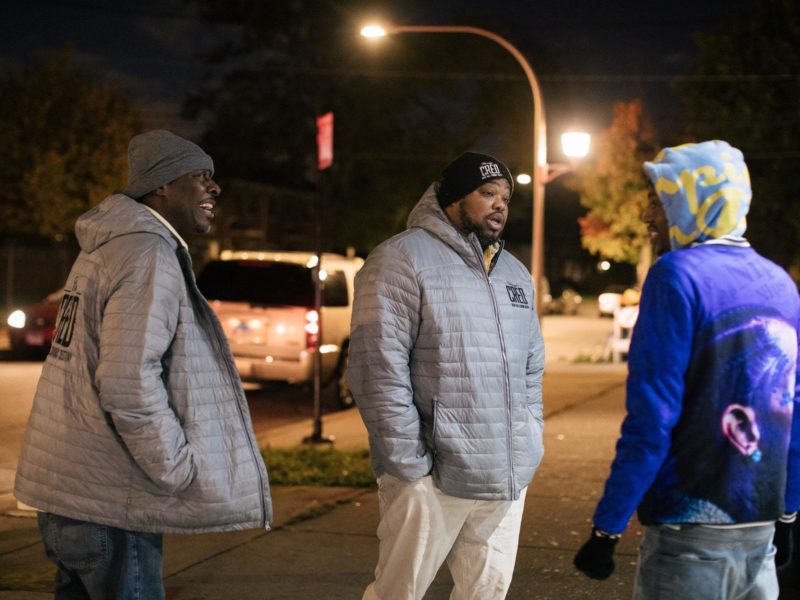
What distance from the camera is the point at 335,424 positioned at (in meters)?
12.2

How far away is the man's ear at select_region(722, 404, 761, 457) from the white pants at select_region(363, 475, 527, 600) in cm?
137

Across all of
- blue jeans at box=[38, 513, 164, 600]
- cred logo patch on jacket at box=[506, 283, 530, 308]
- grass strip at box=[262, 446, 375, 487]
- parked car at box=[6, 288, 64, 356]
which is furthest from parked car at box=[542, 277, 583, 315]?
blue jeans at box=[38, 513, 164, 600]

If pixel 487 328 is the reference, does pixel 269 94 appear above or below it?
above

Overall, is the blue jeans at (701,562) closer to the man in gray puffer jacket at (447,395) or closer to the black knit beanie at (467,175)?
the man in gray puffer jacket at (447,395)

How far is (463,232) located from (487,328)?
0.38 m

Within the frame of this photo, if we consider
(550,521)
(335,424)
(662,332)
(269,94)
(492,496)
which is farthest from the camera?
(269,94)

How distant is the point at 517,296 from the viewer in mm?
4203

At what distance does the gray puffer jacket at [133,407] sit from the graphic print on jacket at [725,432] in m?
1.25

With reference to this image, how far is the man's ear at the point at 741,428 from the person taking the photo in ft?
9.11

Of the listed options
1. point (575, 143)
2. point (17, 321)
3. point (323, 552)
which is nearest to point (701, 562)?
point (323, 552)

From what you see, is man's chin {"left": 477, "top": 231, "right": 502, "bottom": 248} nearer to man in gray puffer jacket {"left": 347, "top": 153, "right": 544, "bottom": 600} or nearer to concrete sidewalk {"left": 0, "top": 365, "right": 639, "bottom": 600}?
man in gray puffer jacket {"left": 347, "top": 153, "right": 544, "bottom": 600}

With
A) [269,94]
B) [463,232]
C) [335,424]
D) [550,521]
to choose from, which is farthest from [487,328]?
[269,94]

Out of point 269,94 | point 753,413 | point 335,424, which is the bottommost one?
point 335,424

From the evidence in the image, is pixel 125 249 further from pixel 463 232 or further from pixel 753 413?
pixel 753 413
